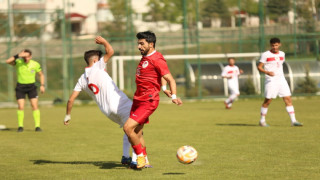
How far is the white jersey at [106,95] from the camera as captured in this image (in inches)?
395

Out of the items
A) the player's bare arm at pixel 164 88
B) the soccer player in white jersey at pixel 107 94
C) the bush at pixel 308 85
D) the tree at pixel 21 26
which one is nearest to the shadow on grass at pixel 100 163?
the soccer player in white jersey at pixel 107 94

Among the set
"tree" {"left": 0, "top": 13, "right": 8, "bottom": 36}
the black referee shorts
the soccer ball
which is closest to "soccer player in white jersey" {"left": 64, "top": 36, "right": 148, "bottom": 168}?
the soccer ball

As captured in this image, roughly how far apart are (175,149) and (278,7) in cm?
2516

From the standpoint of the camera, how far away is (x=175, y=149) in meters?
12.4

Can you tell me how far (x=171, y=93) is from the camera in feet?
30.9

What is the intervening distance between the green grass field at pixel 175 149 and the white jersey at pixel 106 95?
2.77ft

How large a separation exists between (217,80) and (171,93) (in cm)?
2358

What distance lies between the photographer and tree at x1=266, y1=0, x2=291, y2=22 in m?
35.8

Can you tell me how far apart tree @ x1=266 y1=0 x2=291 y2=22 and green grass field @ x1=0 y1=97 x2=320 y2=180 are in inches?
641

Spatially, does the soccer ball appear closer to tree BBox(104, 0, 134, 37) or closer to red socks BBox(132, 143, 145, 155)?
red socks BBox(132, 143, 145, 155)

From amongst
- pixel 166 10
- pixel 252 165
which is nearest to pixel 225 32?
pixel 166 10

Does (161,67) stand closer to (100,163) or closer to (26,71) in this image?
(100,163)

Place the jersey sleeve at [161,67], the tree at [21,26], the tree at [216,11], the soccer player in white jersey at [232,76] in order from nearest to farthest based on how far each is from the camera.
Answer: the jersey sleeve at [161,67]
the soccer player in white jersey at [232,76]
the tree at [216,11]
the tree at [21,26]

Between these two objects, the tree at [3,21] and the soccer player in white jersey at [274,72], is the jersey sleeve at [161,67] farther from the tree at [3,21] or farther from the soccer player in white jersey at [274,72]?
the tree at [3,21]
